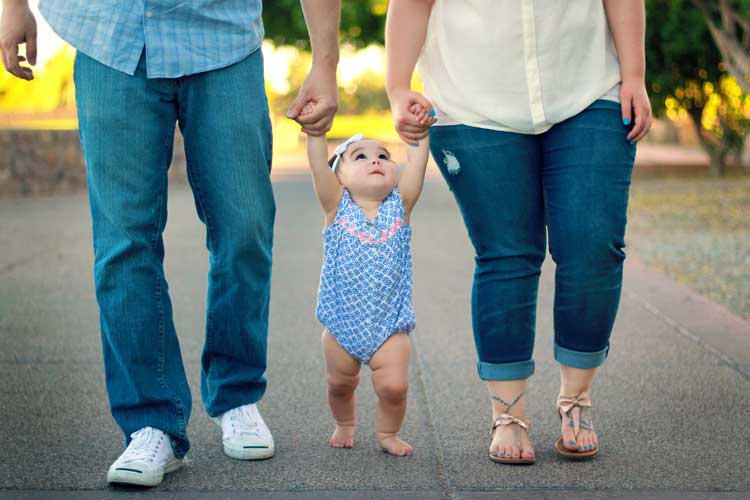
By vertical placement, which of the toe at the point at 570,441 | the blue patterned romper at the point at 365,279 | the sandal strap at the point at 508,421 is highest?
the blue patterned romper at the point at 365,279

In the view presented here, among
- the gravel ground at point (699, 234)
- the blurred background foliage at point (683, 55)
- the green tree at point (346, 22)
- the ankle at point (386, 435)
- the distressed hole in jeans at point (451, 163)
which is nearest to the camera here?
the distressed hole in jeans at point (451, 163)

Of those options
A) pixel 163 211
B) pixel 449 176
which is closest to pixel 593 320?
pixel 449 176

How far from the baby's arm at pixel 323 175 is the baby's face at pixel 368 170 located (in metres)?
0.05

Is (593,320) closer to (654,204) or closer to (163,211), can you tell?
(163,211)

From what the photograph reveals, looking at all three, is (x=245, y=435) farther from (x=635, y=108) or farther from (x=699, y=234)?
(x=699, y=234)

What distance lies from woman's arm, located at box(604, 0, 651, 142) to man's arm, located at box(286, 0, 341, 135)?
2.51ft

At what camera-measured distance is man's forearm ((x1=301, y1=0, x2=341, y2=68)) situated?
2.99 meters

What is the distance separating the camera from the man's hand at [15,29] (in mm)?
2895

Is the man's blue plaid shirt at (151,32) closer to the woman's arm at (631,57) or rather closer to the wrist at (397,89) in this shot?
the wrist at (397,89)

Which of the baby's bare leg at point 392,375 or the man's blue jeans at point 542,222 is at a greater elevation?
the man's blue jeans at point 542,222

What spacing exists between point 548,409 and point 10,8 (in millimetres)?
2081

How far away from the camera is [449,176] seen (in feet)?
9.87

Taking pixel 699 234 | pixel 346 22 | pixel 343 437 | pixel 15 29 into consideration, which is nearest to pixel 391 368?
pixel 343 437

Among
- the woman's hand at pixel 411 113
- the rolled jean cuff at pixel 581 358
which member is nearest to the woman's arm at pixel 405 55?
the woman's hand at pixel 411 113
